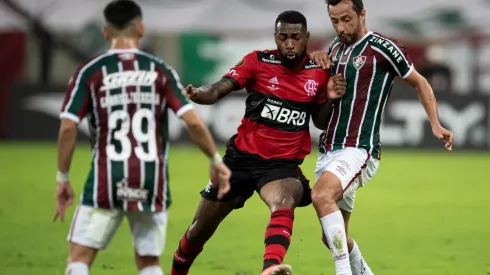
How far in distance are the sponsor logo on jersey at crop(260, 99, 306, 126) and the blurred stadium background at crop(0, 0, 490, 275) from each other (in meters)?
1.75

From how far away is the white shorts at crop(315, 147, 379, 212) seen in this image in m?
7.54

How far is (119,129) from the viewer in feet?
19.5

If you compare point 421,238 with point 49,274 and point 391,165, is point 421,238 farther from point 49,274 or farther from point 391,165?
point 391,165

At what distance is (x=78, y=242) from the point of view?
596cm

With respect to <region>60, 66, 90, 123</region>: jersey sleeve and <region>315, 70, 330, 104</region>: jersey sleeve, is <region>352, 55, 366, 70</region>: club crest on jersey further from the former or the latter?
<region>60, 66, 90, 123</region>: jersey sleeve

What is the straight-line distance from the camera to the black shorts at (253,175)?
25.2 ft

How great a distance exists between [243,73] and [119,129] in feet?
6.91

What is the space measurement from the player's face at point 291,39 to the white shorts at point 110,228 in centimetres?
214

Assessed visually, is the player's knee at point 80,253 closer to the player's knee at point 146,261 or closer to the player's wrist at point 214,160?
the player's knee at point 146,261

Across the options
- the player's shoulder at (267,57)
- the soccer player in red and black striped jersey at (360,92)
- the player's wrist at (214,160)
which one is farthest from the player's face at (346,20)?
the player's wrist at (214,160)

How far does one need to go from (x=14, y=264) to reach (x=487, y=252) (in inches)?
186

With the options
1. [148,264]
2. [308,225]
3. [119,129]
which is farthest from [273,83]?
[308,225]

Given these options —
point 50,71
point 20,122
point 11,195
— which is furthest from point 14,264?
point 50,71

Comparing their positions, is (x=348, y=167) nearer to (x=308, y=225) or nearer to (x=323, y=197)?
(x=323, y=197)
